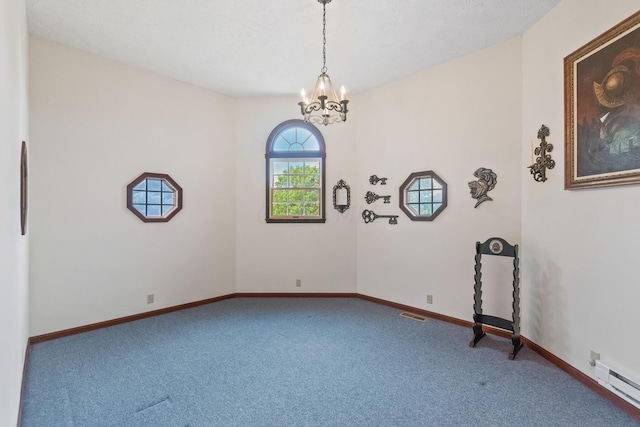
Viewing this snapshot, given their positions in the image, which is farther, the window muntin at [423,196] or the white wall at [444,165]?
the window muntin at [423,196]

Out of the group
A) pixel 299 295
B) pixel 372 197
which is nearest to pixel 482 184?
pixel 372 197

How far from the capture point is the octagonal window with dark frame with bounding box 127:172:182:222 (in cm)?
374

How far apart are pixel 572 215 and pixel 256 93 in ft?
13.4

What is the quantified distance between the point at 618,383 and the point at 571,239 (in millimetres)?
1047

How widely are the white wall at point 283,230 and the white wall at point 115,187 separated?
0.24 meters

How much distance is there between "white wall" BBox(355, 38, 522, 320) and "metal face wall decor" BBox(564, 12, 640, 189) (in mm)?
648

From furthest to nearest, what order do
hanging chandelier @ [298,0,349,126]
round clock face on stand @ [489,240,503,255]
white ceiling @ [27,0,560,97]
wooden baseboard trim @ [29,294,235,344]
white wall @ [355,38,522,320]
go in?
1. white wall @ [355,38,522,320]
2. wooden baseboard trim @ [29,294,235,344]
3. round clock face on stand @ [489,240,503,255]
4. white ceiling @ [27,0,560,97]
5. hanging chandelier @ [298,0,349,126]

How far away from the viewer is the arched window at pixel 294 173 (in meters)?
4.71

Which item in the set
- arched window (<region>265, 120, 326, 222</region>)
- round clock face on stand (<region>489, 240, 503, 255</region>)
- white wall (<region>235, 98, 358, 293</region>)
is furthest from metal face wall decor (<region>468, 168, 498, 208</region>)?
arched window (<region>265, 120, 326, 222</region>)

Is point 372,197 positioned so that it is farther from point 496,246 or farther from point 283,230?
point 496,246

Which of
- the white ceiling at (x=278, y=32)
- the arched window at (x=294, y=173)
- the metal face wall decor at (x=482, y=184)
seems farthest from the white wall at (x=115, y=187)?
the metal face wall decor at (x=482, y=184)

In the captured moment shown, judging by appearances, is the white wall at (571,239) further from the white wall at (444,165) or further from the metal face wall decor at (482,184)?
the metal face wall decor at (482,184)

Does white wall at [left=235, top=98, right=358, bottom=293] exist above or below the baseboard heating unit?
above

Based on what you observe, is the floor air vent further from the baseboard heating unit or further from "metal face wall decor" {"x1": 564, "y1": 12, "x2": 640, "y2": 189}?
"metal face wall decor" {"x1": 564, "y1": 12, "x2": 640, "y2": 189}
